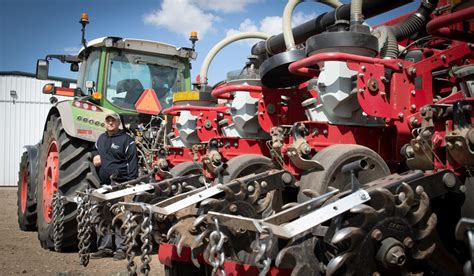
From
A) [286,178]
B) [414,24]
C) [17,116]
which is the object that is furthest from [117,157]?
[17,116]

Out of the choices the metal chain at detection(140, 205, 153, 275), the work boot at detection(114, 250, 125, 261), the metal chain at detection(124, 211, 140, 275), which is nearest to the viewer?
the metal chain at detection(140, 205, 153, 275)

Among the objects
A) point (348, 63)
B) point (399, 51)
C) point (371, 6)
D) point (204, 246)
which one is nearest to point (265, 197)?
point (204, 246)

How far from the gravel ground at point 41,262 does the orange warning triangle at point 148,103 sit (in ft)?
6.43

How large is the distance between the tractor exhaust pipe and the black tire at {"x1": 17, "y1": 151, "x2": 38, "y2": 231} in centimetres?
341

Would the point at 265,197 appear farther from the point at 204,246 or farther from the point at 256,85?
the point at 256,85

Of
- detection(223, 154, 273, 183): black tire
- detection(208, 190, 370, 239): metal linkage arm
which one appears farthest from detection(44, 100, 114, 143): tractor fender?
detection(208, 190, 370, 239): metal linkage arm

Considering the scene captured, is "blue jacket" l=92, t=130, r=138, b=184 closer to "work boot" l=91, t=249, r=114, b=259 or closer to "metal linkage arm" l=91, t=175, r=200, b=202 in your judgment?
"work boot" l=91, t=249, r=114, b=259

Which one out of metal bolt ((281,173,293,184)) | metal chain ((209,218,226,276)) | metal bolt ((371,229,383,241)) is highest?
metal bolt ((281,173,293,184))

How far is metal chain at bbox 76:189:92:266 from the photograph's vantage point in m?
3.73

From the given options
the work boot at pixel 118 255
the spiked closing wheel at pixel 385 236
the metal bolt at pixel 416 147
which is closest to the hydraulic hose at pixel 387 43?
the metal bolt at pixel 416 147

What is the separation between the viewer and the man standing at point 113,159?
16.8 ft

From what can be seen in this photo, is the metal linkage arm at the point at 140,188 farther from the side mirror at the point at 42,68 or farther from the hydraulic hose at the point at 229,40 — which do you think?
the side mirror at the point at 42,68

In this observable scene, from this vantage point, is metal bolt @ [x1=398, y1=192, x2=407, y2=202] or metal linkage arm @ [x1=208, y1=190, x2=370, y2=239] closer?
metal linkage arm @ [x1=208, y1=190, x2=370, y2=239]

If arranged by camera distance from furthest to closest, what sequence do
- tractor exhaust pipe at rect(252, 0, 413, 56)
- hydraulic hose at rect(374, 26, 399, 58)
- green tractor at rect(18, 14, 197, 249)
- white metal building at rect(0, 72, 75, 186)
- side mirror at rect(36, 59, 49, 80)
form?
white metal building at rect(0, 72, 75, 186)
side mirror at rect(36, 59, 49, 80)
green tractor at rect(18, 14, 197, 249)
tractor exhaust pipe at rect(252, 0, 413, 56)
hydraulic hose at rect(374, 26, 399, 58)
